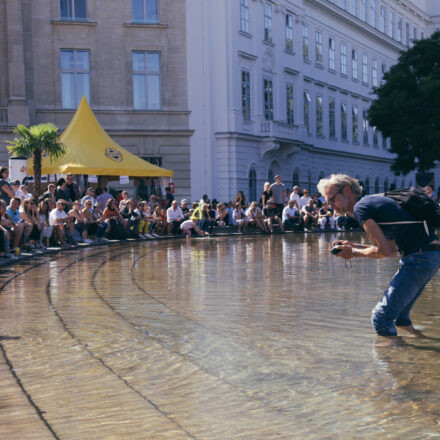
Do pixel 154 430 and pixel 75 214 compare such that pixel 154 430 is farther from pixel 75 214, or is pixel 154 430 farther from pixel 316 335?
pixel 75 214

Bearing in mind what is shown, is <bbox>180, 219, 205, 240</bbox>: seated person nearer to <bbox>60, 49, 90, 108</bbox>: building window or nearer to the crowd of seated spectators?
the crowd of seated spectators

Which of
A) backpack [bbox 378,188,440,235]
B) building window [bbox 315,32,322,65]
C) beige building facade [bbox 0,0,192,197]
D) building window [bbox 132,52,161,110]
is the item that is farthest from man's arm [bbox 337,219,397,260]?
building window [bbox 315,32,322,65]

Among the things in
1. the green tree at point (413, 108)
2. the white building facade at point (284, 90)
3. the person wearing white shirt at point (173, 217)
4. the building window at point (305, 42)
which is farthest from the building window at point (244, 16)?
the person wearing white shirt at point (173, 217)

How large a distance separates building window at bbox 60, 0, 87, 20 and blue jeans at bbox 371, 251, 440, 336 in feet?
108

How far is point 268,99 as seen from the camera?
43.6 meters

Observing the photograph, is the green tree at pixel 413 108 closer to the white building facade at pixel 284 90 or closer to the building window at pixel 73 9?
the white building facade at pixel 284 90

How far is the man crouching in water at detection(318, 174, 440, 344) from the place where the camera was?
20.0 feet

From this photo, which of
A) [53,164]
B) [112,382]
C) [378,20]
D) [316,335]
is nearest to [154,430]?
[112,382]

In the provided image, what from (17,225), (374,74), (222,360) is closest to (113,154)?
(17,225)

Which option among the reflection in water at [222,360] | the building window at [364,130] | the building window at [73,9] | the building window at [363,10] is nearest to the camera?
the reflection in water at [222,360]

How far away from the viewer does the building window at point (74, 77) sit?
121 ft

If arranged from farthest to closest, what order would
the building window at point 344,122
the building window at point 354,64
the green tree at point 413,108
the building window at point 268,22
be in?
the building window at point 354,64 < the building window at point 344,122 < the green tree at point 413,108 < the building window at point 268,22

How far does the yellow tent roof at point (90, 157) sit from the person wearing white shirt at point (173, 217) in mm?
1418

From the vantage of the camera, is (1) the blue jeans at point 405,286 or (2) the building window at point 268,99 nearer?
(1) the blue jeans at point 405,286
